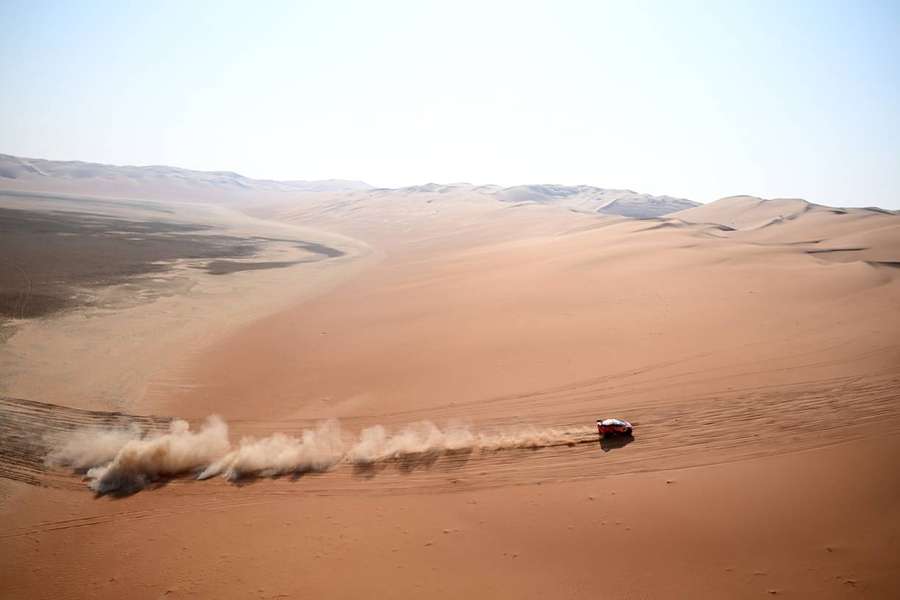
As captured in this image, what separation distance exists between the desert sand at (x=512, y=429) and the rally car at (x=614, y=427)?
0.37 metres

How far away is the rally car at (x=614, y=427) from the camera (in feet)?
31.7

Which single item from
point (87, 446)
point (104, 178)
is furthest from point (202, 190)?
point (87, 446)

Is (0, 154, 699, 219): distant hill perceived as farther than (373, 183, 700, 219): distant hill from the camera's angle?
Yes

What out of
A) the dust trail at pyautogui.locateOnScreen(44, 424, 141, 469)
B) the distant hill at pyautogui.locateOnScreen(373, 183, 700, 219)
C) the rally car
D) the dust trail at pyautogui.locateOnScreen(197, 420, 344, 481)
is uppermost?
the distant hill at pyautogui.locateOnScreen(373, 183, 700, 219)

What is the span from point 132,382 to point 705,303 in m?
19.2

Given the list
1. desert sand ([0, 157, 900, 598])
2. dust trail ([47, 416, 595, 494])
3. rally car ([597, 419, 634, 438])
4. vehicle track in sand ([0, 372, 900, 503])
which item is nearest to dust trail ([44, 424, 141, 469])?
dust trail ([47, 416, 595, 494])

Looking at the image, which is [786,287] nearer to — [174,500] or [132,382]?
[174,500]

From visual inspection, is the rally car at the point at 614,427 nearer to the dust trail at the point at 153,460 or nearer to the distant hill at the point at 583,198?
the dust trail at the point at 153,460

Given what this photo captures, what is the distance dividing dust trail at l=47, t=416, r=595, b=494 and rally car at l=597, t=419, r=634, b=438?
30cm

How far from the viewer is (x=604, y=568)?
21.5ft

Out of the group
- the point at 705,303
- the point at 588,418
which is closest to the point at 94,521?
the point at 588,418

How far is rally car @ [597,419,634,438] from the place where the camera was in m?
9.65

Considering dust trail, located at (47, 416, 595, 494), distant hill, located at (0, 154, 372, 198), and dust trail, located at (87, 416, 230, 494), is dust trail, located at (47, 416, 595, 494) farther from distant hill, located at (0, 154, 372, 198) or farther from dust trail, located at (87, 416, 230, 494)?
distant hill, located at (0, 154, 372, 198)

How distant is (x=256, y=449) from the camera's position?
9.88 meters
